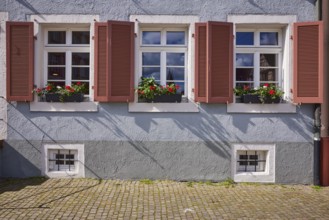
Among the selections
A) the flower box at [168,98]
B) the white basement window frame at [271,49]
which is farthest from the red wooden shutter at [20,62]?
the white basement window frame at [271,49]

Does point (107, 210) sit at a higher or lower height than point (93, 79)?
lower

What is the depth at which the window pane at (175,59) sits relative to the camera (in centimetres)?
721

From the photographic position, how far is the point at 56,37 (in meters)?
7.24

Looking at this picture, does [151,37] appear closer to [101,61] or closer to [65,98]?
[101,61]

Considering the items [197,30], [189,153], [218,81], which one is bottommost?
[189,153]

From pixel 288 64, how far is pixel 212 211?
11.8 ft

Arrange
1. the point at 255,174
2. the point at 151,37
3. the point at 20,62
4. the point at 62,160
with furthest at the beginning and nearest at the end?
the point at 151,37 → the point at 62,160 → the point at 255,174 → the point at 20,62

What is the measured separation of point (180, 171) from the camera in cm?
692

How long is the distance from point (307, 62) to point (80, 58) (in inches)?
185

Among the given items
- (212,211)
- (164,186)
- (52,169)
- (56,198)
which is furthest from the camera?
(52,169)

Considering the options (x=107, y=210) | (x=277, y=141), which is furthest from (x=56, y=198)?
(x=277, y=141)

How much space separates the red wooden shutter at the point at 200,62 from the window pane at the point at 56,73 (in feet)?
9.44

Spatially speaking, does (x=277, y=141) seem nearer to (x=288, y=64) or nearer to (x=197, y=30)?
(x=288, y=64)

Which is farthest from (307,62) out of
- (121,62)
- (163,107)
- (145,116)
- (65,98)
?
(65,98)
